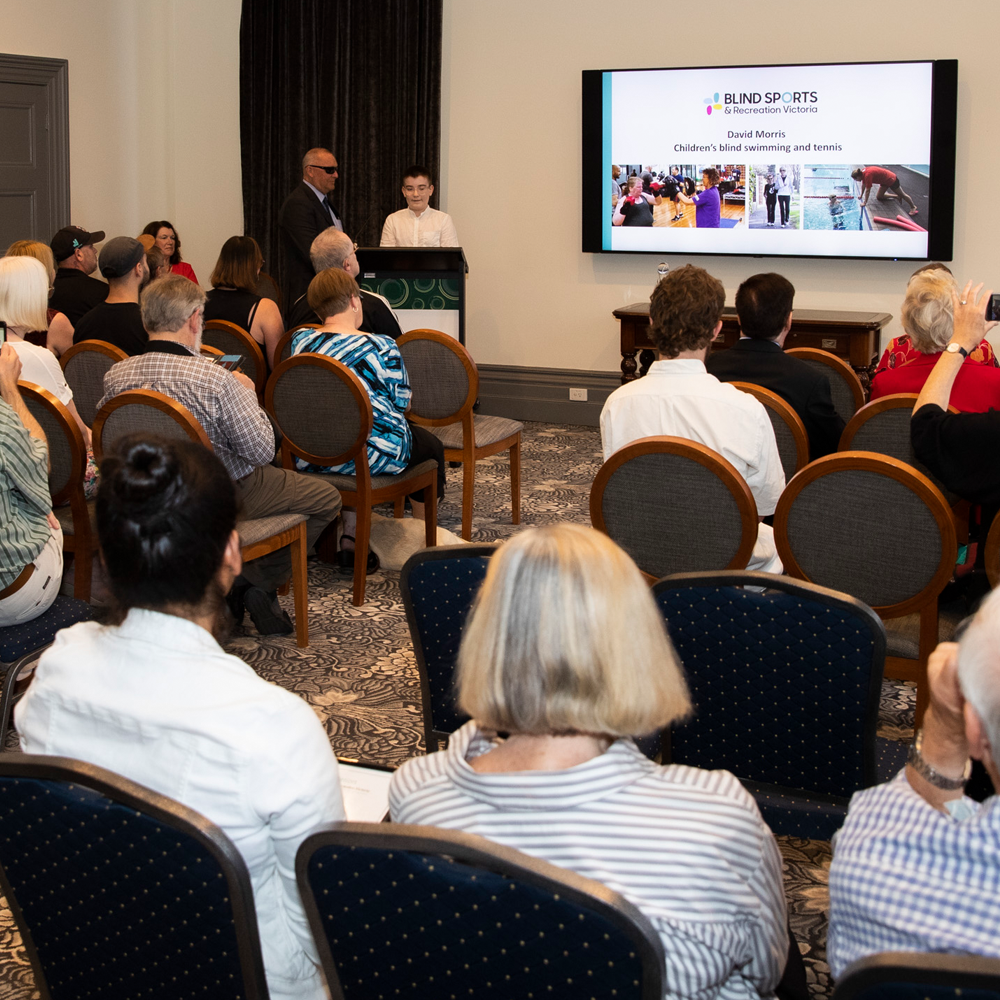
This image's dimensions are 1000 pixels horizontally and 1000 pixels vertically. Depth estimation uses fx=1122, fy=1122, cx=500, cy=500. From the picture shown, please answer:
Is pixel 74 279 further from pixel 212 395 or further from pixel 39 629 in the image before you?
pixel 39 629

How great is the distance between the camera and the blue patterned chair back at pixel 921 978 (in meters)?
0.93

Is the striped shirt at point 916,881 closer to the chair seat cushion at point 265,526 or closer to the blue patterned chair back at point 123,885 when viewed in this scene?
the blue patterned chair back at point 123,885

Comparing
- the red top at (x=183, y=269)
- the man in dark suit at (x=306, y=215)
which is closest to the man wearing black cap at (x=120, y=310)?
the man in dark suit at (x=306, y=215)

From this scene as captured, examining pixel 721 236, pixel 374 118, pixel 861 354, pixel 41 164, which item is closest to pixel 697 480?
pixel 861 354

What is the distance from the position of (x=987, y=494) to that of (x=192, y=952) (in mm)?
2370

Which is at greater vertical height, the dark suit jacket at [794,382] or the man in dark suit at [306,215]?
the man in dark suit at [306,215]

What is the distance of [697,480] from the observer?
284cm

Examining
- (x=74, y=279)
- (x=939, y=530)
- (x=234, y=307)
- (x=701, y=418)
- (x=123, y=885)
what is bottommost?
(x=123, y=885)

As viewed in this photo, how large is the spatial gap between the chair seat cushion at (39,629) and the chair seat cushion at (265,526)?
667 mm

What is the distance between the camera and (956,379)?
343 centimetres

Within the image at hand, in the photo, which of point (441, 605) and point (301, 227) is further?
point (301, 227)

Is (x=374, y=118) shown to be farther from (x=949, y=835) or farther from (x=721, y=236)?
(x=949, y=835)

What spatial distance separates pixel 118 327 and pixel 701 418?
8.97 ft

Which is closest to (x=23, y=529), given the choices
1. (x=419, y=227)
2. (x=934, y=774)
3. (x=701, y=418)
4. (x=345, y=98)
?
(x=701, y=418)
